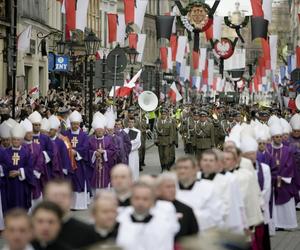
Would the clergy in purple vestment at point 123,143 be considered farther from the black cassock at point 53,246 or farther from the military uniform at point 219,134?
the black cassock at point 53,246

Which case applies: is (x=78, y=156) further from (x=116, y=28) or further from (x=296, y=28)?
(x=296, y=28)

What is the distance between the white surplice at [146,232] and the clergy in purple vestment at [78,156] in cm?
1136

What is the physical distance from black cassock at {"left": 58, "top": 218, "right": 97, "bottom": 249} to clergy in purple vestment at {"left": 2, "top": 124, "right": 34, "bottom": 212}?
327 inches

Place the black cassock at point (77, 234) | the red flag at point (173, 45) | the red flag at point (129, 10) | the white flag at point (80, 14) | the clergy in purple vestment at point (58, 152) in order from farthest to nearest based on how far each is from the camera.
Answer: the red flag at point (173, 45)
the red flag at point (129, 10)
the white flag at point (80, 14)
the clergy in purple vestment at point (58, 152)
the black cassock at point (77, 234)

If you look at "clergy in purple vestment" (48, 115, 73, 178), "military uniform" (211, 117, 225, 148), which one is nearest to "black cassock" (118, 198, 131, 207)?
"clergy in purple vestment" (48, 115, 73, 178)

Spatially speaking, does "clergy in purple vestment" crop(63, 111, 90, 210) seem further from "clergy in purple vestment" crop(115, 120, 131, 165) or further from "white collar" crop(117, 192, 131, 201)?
"white collar" crop(117, 192, 131, 201)

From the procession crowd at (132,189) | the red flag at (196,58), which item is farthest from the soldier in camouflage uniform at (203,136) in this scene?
the red flag at (196,58)

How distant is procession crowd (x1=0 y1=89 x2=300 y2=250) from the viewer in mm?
7327

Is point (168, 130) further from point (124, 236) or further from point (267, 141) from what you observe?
point (124, 236)

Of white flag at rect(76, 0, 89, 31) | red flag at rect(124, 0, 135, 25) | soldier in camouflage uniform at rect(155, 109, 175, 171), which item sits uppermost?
red flag at rect(124, 0, 135, 25)

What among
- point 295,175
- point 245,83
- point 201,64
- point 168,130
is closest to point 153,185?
point 295,175

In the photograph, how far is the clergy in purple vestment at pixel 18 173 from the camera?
1570 centimetres

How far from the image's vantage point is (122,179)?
8.51 meters

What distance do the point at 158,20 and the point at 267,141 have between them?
24710mm
